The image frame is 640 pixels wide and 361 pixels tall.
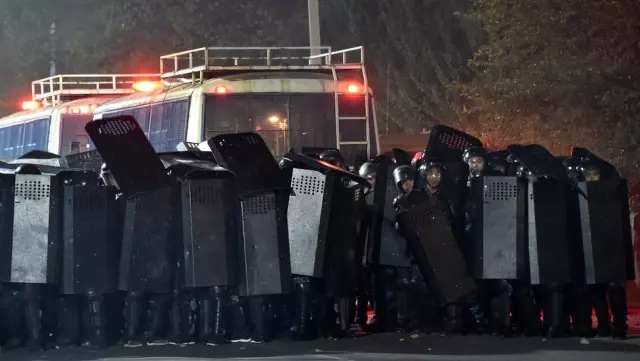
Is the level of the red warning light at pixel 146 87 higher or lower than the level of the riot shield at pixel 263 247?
higher

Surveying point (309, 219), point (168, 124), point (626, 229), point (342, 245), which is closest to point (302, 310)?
point (342, 245)

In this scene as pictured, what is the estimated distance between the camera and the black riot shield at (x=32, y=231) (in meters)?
9.18

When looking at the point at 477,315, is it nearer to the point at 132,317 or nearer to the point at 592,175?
the point at 592,175

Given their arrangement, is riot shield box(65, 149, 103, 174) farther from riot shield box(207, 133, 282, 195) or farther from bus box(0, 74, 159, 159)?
bus box(0, 74, 159, 159)

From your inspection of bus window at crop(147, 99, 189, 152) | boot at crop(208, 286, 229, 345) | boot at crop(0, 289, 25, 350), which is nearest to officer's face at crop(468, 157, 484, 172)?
boot at crop(208, 286, 229, 345)

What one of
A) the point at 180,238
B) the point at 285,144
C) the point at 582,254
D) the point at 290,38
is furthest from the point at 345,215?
the point at 290,38

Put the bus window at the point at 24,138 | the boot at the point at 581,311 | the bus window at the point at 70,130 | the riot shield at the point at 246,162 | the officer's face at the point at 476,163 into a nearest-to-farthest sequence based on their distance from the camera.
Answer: the riot shield at the point at 246,162, the boot at the point at 581,311, the officer's face at the point at 476,163, the bus window at the point at 70,130, the bus window at the point at 24,138

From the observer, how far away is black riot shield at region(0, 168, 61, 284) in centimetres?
918

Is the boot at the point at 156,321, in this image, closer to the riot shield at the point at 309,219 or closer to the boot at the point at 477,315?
the riot shield at the point at 309,219

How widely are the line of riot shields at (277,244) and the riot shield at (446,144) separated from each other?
388 mm

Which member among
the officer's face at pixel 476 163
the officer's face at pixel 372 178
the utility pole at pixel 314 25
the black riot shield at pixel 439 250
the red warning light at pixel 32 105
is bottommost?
the black riot shield at pixel 439 250

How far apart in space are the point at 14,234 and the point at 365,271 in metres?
3.11

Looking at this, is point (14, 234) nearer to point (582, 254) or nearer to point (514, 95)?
point (582, 254)

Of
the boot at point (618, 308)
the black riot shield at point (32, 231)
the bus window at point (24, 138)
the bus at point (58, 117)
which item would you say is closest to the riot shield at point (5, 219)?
the black riot shield at point (32, 231)
